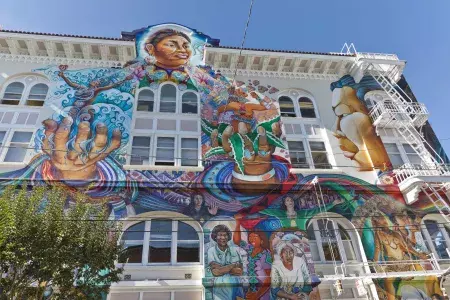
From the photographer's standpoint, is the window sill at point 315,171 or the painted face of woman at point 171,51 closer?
the window sill at point 315,171

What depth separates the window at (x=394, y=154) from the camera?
688 inches

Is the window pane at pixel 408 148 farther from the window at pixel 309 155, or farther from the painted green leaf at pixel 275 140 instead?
the painted green leaf at pixel 275 140

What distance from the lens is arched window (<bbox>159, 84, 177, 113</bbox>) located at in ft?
59.0

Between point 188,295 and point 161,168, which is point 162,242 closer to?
point 188,295

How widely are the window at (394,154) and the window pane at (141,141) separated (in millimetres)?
11853

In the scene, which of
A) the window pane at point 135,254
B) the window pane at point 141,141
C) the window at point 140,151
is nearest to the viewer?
the window pane at point 135,254

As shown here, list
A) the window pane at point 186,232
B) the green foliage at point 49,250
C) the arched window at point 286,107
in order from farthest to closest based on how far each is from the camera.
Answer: the arched window at point 286,107
the window pane at point 186,232
the green foliage at point 49,250

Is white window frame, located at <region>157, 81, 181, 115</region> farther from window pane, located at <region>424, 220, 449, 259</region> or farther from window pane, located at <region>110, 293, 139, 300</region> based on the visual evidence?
window pane, located at <region>424, 220, 449, 259</region>

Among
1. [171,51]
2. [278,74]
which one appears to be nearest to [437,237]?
[278,74]

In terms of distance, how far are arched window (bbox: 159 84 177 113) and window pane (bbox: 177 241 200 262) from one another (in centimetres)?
711

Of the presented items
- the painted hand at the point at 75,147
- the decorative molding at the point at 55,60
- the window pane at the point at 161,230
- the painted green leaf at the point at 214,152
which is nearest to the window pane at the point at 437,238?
the painted green leaf at the point at 214,152

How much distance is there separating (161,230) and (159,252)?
0.88m

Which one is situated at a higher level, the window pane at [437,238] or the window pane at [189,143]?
the window pane at [189,143]

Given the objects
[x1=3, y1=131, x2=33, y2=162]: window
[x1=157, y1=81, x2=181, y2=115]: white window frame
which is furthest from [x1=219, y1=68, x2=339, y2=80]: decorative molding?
[x1=3, y1=131, x2=33, y2=162]: window
